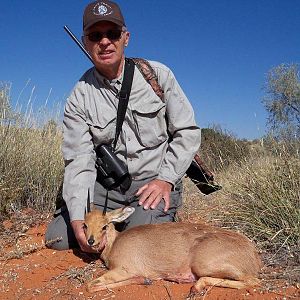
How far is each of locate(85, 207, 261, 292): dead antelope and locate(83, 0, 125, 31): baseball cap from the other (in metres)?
2.05

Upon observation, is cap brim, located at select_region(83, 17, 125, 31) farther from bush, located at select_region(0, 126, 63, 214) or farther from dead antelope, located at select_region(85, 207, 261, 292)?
bush, located at select_region(0, 126, 63, 214)

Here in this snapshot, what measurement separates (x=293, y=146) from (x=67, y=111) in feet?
10.0

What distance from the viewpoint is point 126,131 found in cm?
522

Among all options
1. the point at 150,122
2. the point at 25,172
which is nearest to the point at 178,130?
the point at 150,122

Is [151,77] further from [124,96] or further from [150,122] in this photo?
[150,122]

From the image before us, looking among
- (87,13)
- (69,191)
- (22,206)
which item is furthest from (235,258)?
(22,206)

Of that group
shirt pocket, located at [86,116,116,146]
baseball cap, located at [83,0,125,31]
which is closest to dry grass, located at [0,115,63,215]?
shirt pocket, located at [86,116,116,146]

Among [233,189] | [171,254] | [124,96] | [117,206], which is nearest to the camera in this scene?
[171,254]

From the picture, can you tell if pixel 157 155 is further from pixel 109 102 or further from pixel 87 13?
pixel 87 13

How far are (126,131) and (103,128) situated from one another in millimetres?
271

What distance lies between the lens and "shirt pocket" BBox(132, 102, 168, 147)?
5156mm

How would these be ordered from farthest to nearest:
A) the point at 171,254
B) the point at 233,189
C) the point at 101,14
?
the point at 233,189, the point at 101,14, the point at 171,254

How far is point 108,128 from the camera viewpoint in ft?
17.0

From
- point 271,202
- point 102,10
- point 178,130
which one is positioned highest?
point 102,10
